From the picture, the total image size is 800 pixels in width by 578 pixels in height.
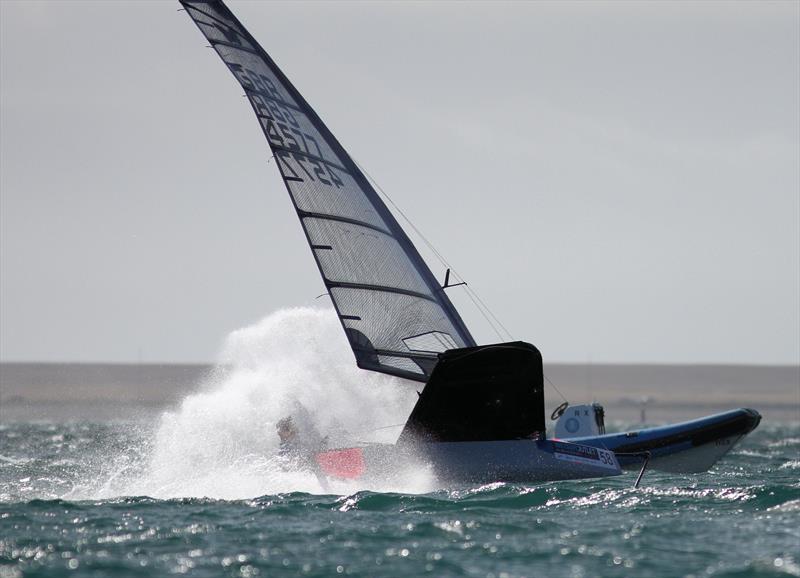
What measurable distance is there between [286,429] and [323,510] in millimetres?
2803

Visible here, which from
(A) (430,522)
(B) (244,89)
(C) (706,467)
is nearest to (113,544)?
(A) (430,522)

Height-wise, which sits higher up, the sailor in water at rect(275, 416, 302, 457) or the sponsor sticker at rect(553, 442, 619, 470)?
the sailor in water at rect(275, 416, 302, 457)

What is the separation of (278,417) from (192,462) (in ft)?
3.91

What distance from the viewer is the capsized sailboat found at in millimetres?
14139

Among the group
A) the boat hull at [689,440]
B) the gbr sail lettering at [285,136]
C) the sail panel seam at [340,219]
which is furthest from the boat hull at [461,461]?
the gbr sail lettering at [285,136]

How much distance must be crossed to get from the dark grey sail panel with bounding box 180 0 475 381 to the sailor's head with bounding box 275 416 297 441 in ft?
3.56

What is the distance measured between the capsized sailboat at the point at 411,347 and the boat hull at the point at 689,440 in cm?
1

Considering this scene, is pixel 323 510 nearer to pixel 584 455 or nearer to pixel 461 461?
pixel 461 461

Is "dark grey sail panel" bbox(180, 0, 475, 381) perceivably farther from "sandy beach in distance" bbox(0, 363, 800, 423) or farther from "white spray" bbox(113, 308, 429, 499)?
"sandy beach in distance" bbox(0, 363, 800, 423)

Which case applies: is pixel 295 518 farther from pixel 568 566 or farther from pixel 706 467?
pixel 706 467

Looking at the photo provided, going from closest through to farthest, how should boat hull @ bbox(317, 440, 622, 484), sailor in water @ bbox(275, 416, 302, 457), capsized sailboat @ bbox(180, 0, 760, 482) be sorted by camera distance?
capsized sailboat @ bbox(180, 0, 760, 482)
boat hull @ bbox(317, 440, 622, 484)
sailor in water @ bbox(275, 416, 302, 457)

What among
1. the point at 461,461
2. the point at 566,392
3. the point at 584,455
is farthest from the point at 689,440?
the point at 566,392

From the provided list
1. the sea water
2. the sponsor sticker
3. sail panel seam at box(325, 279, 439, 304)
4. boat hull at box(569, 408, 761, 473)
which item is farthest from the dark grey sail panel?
boat hull at box(569, 408, 761, 473)

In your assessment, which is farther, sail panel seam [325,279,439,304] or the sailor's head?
sail panel seam [325,279,439,304]
